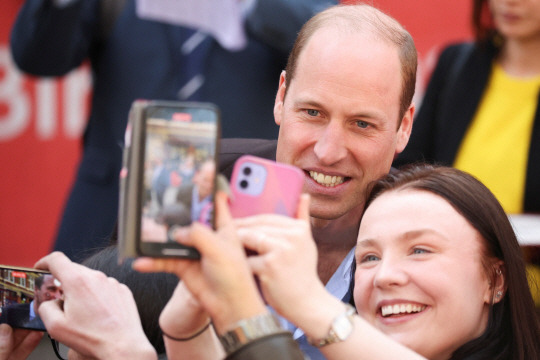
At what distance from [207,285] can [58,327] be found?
49 centimetres

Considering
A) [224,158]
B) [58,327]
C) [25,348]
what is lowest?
[25,348]

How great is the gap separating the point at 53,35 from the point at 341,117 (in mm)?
1181

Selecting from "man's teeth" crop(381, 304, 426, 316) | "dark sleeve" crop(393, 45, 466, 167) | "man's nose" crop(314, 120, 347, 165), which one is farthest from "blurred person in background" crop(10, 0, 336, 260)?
"man's teeth" crop(381, 304, 426, 316)

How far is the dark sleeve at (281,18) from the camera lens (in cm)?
283

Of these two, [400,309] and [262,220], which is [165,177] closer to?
[262,220]

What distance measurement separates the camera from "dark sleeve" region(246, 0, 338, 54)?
2.83 metres

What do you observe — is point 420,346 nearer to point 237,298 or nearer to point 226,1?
point 237,298

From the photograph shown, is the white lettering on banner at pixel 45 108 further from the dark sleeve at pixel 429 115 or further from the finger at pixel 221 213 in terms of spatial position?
the finger at pixel 221 213

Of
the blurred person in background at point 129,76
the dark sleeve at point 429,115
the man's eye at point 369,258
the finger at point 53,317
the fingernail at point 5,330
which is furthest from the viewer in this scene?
the blurred person in background at point 129,76

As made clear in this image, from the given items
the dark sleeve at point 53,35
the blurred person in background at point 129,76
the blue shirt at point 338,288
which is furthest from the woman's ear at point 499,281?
the dark sleeve at point 53,35

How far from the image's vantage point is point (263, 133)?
3.10 m

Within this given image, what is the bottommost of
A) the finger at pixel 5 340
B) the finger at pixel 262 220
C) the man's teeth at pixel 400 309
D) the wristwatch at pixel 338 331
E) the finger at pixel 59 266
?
the finger at pixel 5 340

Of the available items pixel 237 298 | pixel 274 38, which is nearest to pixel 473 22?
pixel 274 38

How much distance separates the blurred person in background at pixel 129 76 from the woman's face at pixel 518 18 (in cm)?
70
